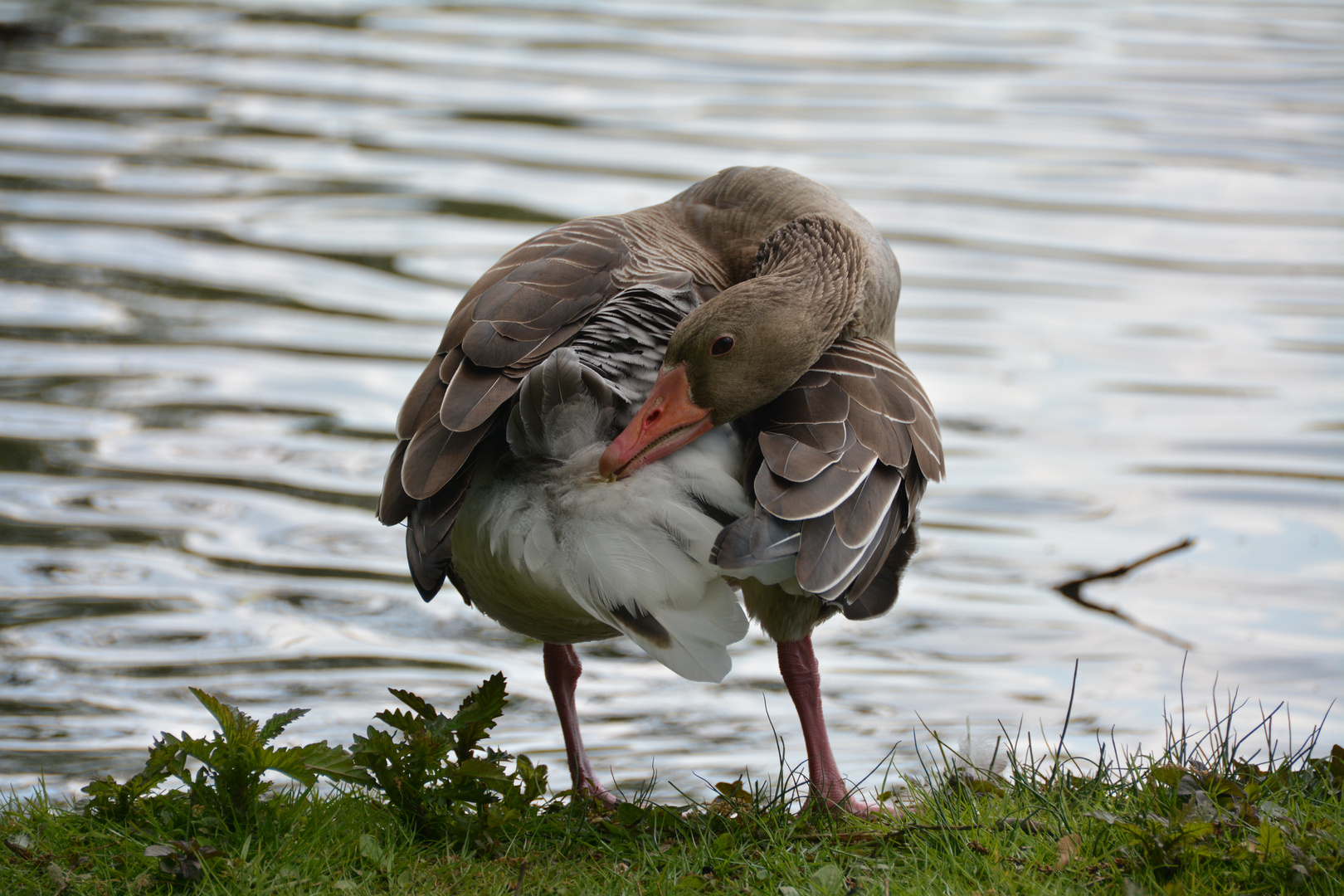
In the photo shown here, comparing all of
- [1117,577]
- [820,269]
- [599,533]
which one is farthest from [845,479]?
[1117,577]

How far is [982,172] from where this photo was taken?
1216 cm

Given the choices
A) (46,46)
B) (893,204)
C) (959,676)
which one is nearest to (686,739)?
(959,676)

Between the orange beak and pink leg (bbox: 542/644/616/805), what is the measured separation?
3.57ft

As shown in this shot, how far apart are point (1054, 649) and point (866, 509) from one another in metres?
2.45

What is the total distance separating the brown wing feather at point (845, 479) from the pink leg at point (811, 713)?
328mm

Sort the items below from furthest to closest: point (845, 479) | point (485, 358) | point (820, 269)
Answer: point (820, 269) < point (485, 358) < point (845, 479)

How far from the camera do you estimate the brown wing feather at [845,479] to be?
3654 mm

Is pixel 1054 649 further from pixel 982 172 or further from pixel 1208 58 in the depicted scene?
pixel 1208 58

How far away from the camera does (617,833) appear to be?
3.90 metres

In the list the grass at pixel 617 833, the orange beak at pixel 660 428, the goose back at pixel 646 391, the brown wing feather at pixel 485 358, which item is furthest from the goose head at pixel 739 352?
the grass at pixel 617 833

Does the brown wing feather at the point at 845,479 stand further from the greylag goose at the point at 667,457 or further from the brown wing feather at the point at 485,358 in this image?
the brown wing feather at the point at 485,358

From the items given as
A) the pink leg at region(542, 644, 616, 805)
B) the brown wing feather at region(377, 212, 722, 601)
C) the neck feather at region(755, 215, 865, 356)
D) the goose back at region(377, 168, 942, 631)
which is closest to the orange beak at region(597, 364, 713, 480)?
the goose back at region(377, 168, 942, 631)

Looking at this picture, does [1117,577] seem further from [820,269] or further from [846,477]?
[846,477]

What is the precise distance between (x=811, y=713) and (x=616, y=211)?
6729mm
